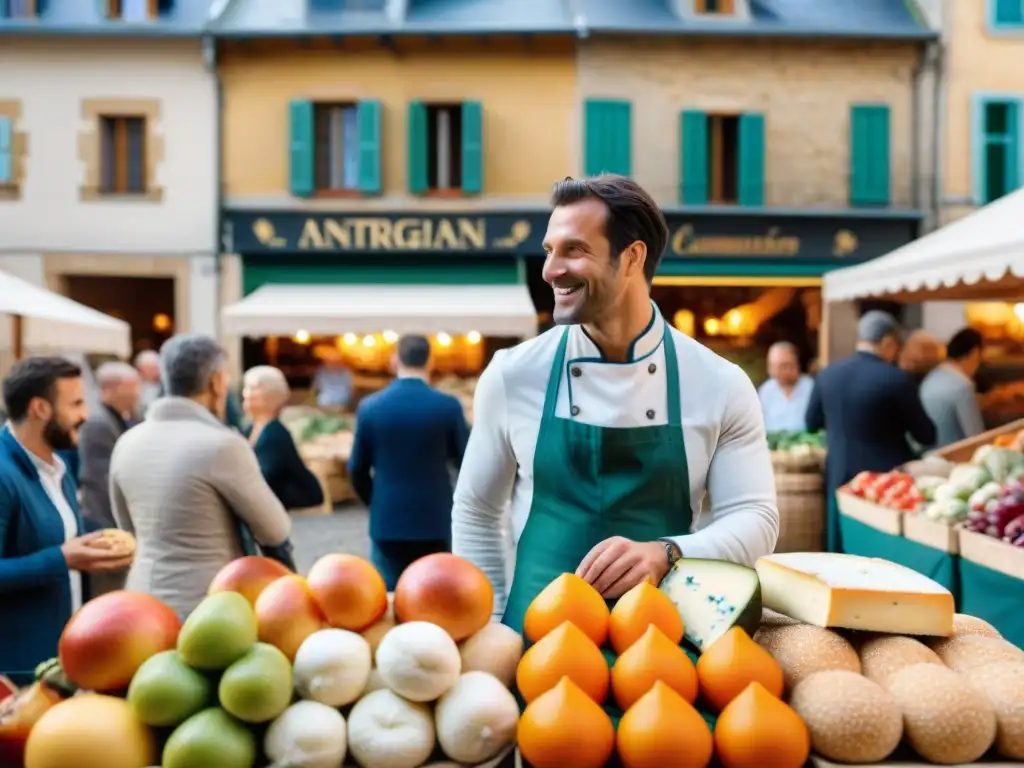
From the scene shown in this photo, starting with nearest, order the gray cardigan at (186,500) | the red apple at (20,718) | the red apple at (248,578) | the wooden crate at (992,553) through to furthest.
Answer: the red apple at (20,718) < the red apple at (248,578) < the gray cardigan at (186,500) < the wooden crate at (992,553)

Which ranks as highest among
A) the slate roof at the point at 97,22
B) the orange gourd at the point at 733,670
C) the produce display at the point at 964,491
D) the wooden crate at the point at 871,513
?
the slate roof at the point at 97,22

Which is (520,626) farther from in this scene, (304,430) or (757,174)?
(757,174)

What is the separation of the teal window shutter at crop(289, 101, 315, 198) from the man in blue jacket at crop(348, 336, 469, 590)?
34.7ft

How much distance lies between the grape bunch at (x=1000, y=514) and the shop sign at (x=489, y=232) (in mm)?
10662

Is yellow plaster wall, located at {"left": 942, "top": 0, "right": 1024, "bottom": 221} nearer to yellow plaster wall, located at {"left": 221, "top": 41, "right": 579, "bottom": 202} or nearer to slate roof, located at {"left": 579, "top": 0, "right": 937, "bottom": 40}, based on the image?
slate roof, located at {"left": 579, "top": 0, "right": 937, "bottom": 40}

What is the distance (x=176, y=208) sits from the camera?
15117mm

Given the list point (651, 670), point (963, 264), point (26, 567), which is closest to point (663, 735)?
point (651, 670)

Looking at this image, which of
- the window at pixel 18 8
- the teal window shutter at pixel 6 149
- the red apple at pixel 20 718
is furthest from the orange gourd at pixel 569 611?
the window at pixel 18 8

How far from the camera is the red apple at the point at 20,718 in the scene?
154cm

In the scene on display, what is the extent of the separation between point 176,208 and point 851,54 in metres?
10.7

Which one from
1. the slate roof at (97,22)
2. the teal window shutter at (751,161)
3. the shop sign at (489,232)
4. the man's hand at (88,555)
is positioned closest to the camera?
the man's hand at (88,555)

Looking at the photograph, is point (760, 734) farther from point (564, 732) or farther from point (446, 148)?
point (446, 148)

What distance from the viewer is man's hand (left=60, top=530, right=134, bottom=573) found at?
3131mm

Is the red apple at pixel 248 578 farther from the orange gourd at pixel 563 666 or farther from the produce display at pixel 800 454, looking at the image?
the produce display at pixel 800 454
